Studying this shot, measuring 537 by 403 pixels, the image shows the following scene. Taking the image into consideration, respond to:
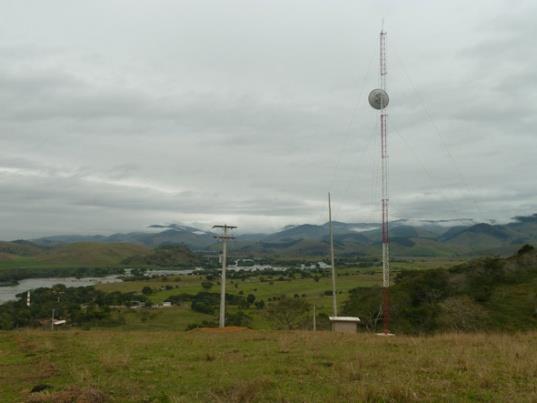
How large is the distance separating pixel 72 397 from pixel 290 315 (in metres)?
52.3

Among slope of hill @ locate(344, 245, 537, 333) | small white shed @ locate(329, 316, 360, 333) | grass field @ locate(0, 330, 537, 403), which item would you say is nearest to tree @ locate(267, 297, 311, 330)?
slope of hill @ locate(344, 245, 537, 333)

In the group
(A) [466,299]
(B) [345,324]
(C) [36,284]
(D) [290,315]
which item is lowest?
(C) [36,284]

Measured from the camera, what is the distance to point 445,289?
53.8m

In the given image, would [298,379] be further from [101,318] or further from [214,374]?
[101,318]

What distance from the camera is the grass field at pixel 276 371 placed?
1108 cm

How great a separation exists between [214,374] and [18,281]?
666 ft

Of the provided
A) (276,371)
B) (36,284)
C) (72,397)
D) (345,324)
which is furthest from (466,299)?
(36,284)

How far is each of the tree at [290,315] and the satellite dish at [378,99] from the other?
26586 millimetres

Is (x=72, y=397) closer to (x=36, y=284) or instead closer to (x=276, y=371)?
(x=276, y=371)

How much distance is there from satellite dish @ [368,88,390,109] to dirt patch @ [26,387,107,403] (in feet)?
97.9

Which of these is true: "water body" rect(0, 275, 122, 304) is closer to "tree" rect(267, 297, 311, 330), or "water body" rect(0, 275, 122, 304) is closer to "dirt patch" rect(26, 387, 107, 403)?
"tree" rect(267, 297, 311, 330)

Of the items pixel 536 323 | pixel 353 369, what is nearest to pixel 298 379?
pixel 353 369

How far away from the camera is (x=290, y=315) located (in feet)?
202

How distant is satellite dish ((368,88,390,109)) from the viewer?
35125 mm
